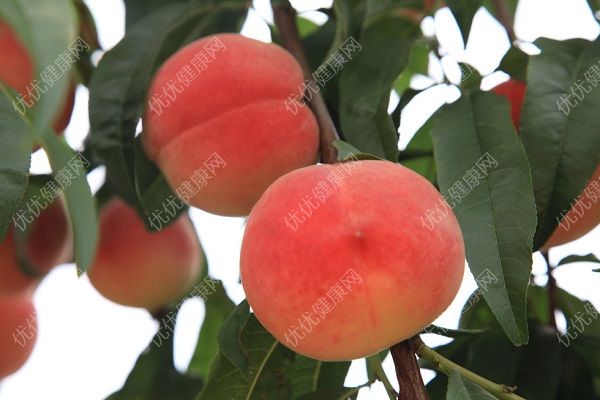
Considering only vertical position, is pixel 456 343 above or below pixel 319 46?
below

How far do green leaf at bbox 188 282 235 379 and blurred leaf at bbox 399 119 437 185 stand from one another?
0.41 metres

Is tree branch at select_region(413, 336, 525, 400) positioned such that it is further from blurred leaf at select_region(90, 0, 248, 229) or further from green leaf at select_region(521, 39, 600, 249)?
blurred leaf at select_region(90, 0, 248, 229)

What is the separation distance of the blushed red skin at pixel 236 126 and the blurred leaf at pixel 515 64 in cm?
30

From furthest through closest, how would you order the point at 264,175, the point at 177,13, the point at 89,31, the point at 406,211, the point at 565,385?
the point at 89,31, the point at 177,13, the point at 565,385, the point at 264,175, the point at 406,211

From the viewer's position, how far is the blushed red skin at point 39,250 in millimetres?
1348

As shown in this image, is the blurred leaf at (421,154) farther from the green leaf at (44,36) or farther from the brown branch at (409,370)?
the green leaf at (44,36)

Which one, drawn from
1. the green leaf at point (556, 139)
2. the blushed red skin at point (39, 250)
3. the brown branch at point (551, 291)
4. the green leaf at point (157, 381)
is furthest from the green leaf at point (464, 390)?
the blushed red skin at point (39, 250)

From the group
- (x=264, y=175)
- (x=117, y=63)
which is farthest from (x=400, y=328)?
(x=117, y=63)

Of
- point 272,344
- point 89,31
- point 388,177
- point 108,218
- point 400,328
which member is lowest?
point 108,218

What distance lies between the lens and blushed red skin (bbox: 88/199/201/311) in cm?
142

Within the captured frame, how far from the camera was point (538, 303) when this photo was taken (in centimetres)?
135

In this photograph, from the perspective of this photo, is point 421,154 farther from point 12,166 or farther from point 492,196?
point 12,166

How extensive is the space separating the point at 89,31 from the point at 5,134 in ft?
1.93

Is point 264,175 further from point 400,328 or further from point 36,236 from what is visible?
point 36,236
